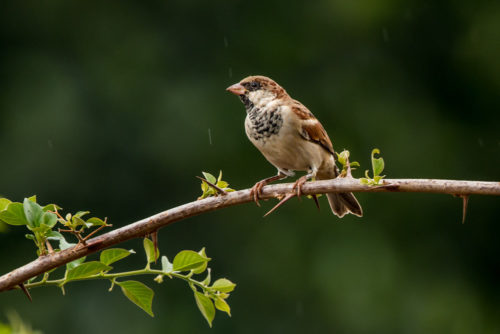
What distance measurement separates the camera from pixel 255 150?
388 inches

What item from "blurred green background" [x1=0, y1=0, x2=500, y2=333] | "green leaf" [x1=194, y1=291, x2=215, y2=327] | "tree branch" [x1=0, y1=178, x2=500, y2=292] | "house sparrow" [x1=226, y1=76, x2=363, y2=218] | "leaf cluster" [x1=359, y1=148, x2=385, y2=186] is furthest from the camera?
"blurred green background" [x1=0, y1=0, x2=500, y2=333]

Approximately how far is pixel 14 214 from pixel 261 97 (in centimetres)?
197

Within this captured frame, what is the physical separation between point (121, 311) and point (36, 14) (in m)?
4.97

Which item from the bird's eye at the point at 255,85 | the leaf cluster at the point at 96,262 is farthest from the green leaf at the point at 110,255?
the bird's eye at the point at 255,85

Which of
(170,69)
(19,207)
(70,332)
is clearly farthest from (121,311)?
(19,207)

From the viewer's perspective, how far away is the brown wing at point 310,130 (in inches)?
127

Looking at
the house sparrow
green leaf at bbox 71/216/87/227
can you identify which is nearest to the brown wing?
the house sparrow

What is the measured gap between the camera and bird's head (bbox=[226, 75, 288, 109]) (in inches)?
131

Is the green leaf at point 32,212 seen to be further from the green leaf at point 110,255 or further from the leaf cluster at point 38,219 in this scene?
the green leaf at point 110,255

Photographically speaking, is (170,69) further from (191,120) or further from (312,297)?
(312,297)

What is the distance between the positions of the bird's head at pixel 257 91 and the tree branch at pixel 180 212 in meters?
1.60

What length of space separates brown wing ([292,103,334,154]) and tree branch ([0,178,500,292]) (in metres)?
1.47

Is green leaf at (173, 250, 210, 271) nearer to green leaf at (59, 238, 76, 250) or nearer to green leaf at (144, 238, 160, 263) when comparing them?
green leaf at (144, 238, 160, 263)

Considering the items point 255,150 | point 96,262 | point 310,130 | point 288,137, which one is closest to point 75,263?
point 96,262
